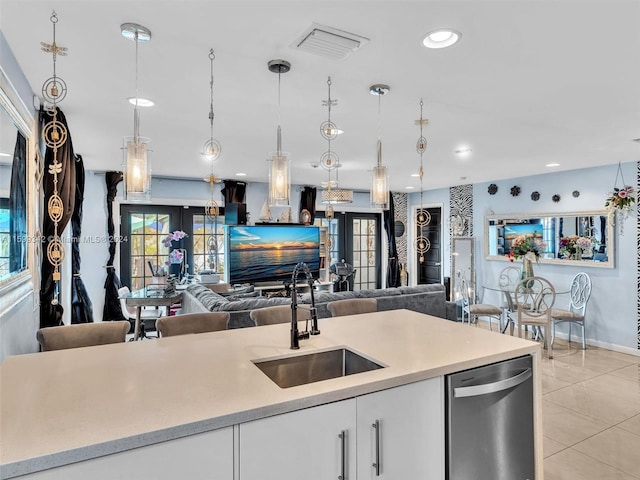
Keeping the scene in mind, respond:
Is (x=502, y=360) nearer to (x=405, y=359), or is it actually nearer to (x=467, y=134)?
(x=405, y=359)

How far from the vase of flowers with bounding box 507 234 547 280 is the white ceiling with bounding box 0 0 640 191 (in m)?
1.84

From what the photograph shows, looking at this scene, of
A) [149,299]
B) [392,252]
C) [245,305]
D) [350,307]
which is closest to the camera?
[350,307]

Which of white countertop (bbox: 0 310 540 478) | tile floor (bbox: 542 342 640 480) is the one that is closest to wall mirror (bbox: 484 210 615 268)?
tile floor (bbox: 542 342 640 480)

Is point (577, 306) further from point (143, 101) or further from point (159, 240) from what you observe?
point (159, 240)

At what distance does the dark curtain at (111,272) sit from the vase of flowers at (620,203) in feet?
22.5

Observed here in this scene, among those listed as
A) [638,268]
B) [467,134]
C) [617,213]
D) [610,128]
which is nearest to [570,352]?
[638,268]

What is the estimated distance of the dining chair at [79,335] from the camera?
2107 millimetres

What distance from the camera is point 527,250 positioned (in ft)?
18.6

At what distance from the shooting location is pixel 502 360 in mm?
1875

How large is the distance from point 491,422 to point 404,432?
0.50 meters

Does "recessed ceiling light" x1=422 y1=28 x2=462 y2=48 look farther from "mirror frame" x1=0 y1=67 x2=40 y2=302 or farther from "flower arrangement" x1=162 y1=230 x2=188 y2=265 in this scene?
"flower arrangement" x1=162 y1=230 x2=188 y2=265

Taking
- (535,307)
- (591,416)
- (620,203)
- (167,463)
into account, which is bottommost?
(591,416)

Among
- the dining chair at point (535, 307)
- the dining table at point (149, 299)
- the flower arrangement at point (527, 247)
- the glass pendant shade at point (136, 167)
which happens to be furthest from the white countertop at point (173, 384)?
the flower arrangement at point (527, 247)

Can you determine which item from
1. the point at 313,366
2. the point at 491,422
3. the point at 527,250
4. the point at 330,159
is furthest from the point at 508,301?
the point at 313,366
